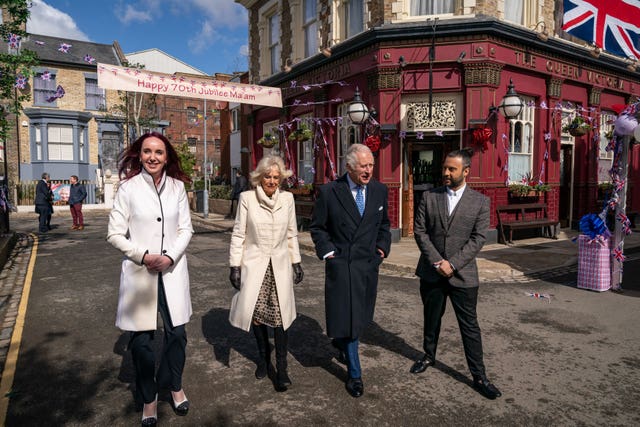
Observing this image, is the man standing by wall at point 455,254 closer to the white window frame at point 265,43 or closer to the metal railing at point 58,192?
the white window frame at point 265,43

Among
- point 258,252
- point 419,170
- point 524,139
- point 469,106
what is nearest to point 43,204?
point 419,170

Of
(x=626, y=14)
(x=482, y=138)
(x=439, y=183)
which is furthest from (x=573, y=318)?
(x=626, y=14)

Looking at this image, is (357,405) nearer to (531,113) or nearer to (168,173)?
(168,173)

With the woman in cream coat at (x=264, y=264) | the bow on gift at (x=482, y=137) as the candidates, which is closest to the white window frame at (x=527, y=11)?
the bow on gift at (x=482, y=137)

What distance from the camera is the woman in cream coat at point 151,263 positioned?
3.03 metres

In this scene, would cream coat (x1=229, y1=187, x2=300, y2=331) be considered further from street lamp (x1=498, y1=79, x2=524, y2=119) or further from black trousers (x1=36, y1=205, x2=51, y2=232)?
black trousers (x1=36, y1=205, x2=51, y2=232)

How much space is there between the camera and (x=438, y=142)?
37.9 ft

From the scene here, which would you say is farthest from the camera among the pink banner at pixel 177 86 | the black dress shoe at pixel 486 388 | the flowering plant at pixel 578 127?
the flowering plant at pixel 578 127

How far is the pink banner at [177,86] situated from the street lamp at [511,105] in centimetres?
613

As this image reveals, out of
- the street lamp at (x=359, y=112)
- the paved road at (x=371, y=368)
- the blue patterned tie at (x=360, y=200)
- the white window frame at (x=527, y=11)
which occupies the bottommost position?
the paved road at (x=371, y=368)

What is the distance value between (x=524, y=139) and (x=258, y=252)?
10740 millimetres

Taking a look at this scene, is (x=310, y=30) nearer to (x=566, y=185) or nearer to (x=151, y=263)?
(x=566, y=185)

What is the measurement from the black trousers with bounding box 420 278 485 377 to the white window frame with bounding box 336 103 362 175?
922 cm

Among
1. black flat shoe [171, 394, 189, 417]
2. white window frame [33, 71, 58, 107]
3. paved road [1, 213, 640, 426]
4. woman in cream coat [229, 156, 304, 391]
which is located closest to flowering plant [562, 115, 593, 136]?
paved road [1, 213, 640, 426]
